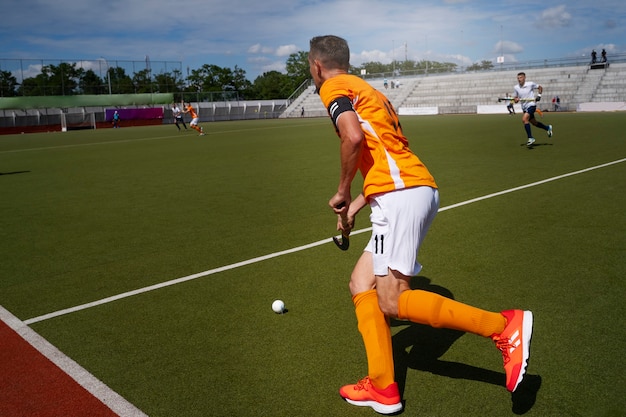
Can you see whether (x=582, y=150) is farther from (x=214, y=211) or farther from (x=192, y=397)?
(x=192, y=397)

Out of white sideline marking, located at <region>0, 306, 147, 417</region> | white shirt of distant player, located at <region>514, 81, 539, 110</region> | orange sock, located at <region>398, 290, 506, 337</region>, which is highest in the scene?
white shirt of distant player, located at <region>514, 81, 539, 110</region>

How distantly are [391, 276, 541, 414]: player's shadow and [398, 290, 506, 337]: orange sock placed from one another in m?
0.53

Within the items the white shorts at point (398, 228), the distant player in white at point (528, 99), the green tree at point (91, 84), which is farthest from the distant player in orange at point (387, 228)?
the green tree at point (91, 84)

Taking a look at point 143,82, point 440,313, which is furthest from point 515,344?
point 143,82

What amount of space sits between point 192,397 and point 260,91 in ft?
422

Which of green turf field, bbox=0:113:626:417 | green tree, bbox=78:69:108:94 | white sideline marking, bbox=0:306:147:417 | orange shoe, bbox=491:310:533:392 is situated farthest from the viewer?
green tree, bbox=78:69:108:94

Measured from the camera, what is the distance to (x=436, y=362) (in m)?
4.00

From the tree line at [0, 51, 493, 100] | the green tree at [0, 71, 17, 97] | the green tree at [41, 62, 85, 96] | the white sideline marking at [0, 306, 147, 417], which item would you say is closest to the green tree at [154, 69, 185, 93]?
the tree line at [0, 51, 493, 100]

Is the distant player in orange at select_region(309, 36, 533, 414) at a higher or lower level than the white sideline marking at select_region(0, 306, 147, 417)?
higher

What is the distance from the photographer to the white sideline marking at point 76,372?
3.46 meters

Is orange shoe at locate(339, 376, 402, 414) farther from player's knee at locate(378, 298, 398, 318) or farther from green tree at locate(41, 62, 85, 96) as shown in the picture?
green tree at locate(41, 62, 85, 96)

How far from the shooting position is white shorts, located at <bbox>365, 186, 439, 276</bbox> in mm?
3312

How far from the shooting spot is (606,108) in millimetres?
45438

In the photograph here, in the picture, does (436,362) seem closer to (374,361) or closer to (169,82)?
(374,361)
